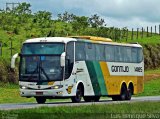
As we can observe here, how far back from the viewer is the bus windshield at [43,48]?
105 ft

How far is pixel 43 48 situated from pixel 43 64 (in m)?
0.93

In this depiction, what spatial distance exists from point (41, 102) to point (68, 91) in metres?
2.69

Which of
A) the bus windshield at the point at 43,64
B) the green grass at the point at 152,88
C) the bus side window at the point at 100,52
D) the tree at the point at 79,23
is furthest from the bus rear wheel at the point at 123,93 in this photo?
the tree at the point at 79,23

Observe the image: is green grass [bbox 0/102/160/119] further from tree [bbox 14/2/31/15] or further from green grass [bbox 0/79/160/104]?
tree [bbox 14/2/31/15]

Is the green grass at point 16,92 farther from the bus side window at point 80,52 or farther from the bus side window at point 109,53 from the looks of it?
the bus side window at point 80,52

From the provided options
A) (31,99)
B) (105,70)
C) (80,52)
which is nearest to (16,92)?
(31,99)

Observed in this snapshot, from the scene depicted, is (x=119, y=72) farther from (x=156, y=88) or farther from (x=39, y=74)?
(x=156, y=88)

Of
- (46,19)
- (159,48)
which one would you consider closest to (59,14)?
(46,19)

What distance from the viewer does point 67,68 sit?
32.0m

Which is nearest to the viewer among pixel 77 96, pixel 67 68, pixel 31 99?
pixel 67 68

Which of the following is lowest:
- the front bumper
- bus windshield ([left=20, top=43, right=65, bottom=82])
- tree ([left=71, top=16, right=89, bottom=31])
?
the front bumper

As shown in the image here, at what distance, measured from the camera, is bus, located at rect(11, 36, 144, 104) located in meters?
31.8

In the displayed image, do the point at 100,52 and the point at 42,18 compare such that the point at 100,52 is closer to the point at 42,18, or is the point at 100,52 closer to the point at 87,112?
the point at 87,112

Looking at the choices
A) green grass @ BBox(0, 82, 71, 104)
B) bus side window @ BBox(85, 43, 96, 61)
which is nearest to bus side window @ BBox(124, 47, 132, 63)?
bus side window @ BBox(85, 43, 96, 61)
